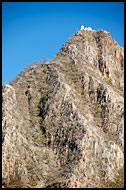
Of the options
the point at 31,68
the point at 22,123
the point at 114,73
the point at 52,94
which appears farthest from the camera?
the point at 114,73

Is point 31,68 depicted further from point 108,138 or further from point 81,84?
point 108,138

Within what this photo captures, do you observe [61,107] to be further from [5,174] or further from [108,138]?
[5,174]

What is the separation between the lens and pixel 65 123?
234 feet

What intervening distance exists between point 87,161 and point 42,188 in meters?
7.64

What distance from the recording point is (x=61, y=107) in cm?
7362

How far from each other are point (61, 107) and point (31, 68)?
44.1 feet

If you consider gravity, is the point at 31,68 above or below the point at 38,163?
above

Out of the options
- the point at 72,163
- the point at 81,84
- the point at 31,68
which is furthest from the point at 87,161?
the point at 31,68

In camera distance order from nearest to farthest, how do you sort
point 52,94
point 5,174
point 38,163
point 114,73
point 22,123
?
point 5,174 → point 38,163 → point 22,123 → point 52,94 → point 114,73

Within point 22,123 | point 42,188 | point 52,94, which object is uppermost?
point 52,94

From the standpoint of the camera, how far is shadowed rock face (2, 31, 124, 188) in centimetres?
6438

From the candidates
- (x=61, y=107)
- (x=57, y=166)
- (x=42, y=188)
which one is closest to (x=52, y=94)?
(x=61, y=107)

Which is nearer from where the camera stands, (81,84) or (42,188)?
(42,188)

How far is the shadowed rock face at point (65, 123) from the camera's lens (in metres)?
64.4
